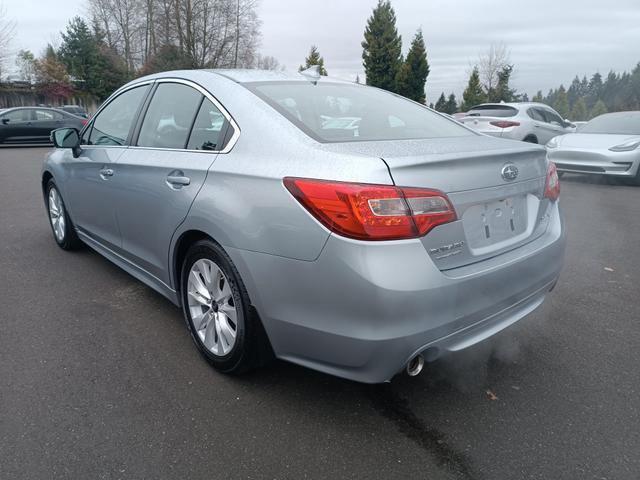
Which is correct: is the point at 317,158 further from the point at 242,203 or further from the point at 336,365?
the point at 336,365

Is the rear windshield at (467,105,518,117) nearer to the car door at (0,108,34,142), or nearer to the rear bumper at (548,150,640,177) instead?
the rear bumper at (548,150,640,177)

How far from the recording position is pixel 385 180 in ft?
6.20

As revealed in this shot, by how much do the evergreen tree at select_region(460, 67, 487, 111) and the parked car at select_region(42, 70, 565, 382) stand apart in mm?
36311

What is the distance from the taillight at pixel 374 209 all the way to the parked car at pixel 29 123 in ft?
55.0

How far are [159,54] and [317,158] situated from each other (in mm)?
37709

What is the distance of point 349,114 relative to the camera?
108 inches

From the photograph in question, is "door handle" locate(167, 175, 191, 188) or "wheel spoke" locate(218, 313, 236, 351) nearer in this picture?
"wheel spoke" locate(218, 313, 236, 351)

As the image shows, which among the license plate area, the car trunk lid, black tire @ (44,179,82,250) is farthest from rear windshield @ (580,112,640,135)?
black tire @ (44,179,82,250)

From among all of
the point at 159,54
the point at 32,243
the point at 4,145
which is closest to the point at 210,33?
the point at 159,54

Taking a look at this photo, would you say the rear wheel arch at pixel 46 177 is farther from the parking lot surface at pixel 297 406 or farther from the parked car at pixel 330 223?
the parked car at pixel 330 223

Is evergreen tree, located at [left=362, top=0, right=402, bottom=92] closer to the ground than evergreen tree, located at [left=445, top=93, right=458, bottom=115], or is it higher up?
higher up

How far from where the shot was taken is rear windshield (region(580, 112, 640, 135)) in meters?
9.66

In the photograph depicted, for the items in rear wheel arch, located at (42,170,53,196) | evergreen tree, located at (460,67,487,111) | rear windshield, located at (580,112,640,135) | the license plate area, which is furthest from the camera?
evergreen tree, located at (460,67,487,111)

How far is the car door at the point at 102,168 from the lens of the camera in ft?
11.2
